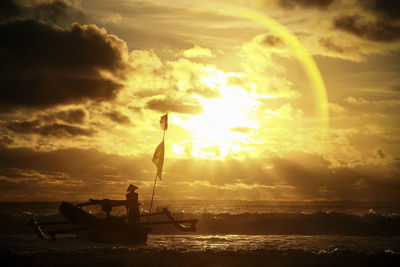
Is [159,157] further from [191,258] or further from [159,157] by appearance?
[191,258]

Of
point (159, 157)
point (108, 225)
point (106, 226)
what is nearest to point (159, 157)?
point (159, 157)

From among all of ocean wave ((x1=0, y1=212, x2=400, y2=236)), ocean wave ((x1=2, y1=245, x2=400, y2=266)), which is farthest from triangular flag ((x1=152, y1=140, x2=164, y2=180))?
ocean wave ((x1=0, y1=212, x2=400, y2=236))

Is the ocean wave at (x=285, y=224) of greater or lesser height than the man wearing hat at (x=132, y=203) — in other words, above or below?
below

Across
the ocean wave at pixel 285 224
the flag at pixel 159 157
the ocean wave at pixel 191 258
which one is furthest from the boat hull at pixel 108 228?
the ocean wave at pixel 285 224

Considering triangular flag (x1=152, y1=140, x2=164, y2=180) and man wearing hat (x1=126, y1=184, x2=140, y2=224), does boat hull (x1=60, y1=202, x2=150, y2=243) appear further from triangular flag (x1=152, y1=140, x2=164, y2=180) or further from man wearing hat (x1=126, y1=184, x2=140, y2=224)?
triangular flag (x1=152, y1=140, x2=164, y2=180)

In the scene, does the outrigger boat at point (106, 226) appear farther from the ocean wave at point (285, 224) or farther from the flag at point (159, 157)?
the ocean wave at point (285, 224)

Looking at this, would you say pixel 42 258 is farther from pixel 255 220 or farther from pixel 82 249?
pixel 255 220

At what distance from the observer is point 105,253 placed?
68.4ft

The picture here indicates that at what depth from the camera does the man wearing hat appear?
25.3 m

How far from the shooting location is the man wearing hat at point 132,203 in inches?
997

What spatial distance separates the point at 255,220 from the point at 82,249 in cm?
3309

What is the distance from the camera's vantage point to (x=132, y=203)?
2542 cm

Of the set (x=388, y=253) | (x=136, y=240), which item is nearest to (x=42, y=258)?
(x=136, y=240)

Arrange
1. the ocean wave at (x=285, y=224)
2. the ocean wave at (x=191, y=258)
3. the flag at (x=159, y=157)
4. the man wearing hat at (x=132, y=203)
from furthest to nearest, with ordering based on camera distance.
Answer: the ocean wave at (x=285, y=224)
the flag at (x=159, y=157)
the man wearing hat at (x=132, y=203)
the ocean wave at (x=191, y=258)
